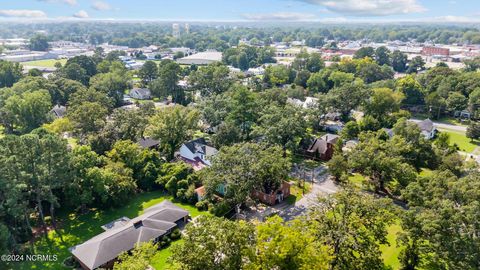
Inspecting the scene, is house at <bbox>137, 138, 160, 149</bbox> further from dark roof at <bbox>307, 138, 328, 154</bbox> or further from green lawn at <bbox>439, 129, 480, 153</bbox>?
green lawn at <bbox>439, 129, 480, 153</bbox>

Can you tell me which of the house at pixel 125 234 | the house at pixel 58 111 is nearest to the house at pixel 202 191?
the house at pixel 125 234

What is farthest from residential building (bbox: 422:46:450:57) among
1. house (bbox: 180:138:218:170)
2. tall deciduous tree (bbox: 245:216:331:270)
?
tall deciduous tree (bbox: 245:216:331:270)

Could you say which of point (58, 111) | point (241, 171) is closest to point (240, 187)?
point (241, 171)

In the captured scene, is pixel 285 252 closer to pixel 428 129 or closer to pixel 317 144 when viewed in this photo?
pixel 317 144

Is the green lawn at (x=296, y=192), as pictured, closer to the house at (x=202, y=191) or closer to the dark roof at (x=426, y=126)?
the house at (x=202, y=191)

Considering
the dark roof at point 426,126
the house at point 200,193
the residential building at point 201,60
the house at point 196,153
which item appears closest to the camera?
the house at point 200,193

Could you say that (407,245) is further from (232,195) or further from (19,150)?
(19,150)

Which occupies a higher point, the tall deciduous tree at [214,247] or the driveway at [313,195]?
the tall deciduous tree at [214,247]
